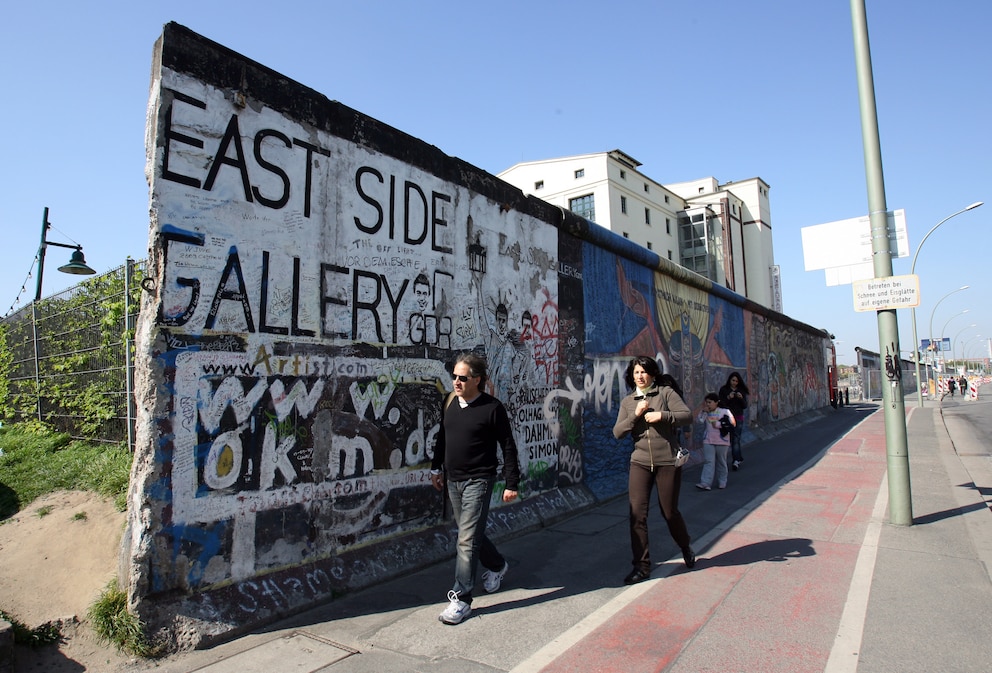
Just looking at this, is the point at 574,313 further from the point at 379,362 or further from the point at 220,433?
the point at 220,433

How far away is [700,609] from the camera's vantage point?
13.6ft

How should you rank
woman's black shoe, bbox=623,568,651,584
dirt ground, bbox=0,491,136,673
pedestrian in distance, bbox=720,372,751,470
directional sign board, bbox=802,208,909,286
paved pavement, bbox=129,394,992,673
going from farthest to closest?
pedestrian in distance, bbox=720,372,751,470, directional sign board, bbox=802,208,909,286, woman's black shoe, bbox=623,568,651,584, dirt ground, bbox=0,491,136,673, paved pavement, bbox=129,394,992,673

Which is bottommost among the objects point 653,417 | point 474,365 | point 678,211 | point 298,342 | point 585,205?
point 653,417

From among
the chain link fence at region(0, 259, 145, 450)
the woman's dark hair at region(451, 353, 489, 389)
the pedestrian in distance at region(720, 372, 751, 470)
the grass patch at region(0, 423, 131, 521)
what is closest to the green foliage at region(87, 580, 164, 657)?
the grass patch at region(0, 423, 131, 521)

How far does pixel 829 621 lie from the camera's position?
3.88 metres

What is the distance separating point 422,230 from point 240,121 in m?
1.91

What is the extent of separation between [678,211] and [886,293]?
48.7 metres

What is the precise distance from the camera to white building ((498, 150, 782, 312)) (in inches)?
1770

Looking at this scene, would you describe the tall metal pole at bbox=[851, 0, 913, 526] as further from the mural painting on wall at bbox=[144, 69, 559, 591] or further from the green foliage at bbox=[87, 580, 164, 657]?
the green foliage at bbox=[87, 580, 164, 657]

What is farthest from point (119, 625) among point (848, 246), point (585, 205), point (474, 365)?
point (585, 205)

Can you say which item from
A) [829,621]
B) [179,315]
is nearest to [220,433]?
[179,315]

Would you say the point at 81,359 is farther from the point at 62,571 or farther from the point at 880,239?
the point at 880,239

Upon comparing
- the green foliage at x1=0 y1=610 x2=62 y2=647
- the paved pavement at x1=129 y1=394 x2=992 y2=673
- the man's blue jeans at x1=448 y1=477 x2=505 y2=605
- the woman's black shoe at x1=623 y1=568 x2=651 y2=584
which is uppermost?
the man's blue jeans at x1=448 y1=477 x2=505 y2=605

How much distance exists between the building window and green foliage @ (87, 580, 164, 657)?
1685 inches
